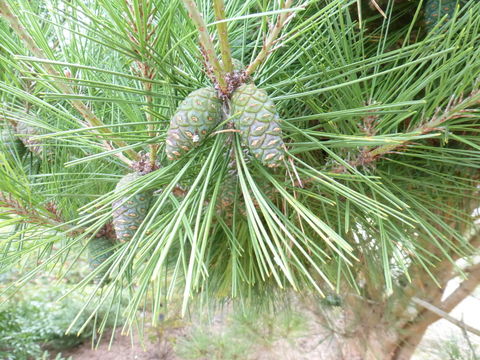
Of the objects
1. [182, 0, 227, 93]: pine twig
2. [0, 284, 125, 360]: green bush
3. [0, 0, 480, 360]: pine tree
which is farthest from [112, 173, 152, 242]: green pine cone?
[0, 284, 125, 360]: green bush

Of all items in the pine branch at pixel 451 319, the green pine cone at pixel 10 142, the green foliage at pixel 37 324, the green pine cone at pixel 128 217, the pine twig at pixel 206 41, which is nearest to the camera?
the pine twig at pixel 206 41

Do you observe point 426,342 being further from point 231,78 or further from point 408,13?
point 231,78

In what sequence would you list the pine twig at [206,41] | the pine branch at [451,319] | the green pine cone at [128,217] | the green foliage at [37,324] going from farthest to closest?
the green foliage at [37,324] < the pine branch at [451,319] < the green pine cone at [128,217] < the pine twig at [206,41]

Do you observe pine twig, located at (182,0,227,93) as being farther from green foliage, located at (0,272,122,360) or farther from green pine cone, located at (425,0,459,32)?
green foliage, located at (0,272,122,360)

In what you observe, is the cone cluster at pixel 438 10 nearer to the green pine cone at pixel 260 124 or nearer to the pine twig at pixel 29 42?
the green pine cone at pixel 260 124

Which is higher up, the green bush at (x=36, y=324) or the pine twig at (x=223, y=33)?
the pine twig at (x=223, y=33)

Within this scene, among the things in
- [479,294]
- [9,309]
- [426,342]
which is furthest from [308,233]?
[9,309]

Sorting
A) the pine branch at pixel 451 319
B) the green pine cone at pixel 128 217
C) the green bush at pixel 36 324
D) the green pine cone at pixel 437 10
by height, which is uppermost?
the green pine cone at pixel 437 10

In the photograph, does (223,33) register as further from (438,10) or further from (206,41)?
(438,10)

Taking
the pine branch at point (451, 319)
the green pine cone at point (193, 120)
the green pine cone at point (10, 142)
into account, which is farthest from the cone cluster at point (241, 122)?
the pine branch at point (451, 319)
